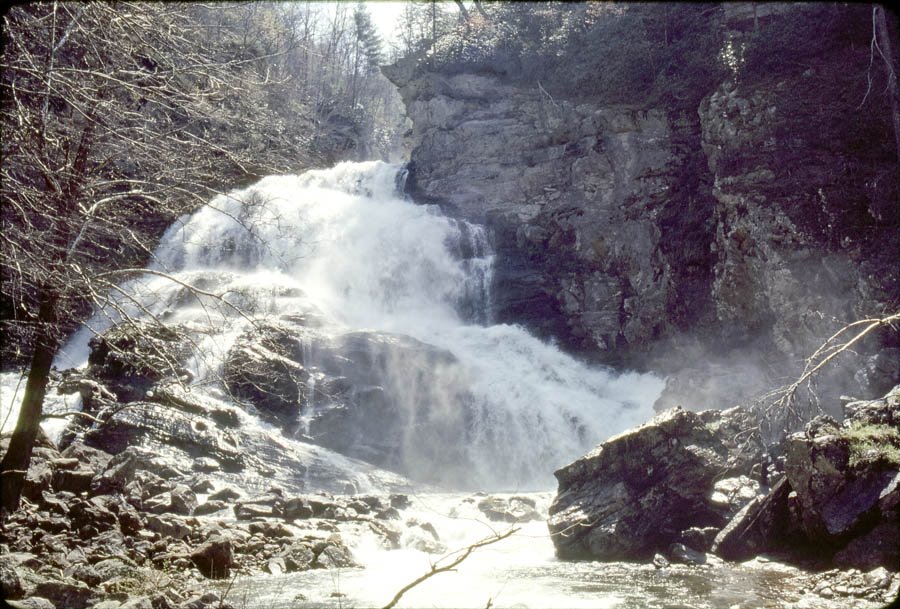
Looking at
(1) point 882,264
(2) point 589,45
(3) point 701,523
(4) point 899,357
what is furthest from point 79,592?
(2) point 589,45

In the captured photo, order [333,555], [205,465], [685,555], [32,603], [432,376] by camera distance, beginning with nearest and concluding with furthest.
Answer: [32,603]
[685,555]
[333,555]
[205,465]
[432,376]

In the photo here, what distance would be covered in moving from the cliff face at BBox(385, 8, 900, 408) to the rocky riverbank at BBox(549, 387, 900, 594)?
5895 mm

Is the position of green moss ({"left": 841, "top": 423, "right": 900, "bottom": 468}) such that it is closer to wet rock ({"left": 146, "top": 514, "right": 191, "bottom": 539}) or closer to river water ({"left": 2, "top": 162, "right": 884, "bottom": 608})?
river water ({"left": 2, "top": 162, "right": 884, "bottom": 608})

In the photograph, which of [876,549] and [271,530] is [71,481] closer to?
[271,530]

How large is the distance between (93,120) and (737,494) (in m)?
9.95

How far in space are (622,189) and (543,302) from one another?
491 cm

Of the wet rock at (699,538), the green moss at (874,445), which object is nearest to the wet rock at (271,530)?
the wet rock at (699,538)

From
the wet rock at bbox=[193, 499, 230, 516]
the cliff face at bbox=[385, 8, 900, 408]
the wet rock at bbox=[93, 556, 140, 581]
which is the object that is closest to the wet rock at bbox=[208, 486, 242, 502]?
the wet rock at bbox=[193, 499, 230, 516]

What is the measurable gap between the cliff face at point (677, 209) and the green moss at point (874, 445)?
6.72 meters

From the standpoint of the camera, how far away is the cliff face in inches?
675

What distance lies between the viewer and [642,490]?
10.3 meters

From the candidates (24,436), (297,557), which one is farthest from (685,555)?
(24,436)

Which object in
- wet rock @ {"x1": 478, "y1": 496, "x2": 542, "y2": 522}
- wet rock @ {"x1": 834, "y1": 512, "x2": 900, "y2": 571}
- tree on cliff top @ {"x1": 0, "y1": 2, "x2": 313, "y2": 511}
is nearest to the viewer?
tree on cliff top @ {"x1": 0, "y1": 2, "x2": 313, "y2": 511}

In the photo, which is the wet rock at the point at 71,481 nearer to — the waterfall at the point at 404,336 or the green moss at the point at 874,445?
the waterfall at the point at 404,336
